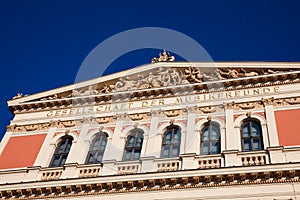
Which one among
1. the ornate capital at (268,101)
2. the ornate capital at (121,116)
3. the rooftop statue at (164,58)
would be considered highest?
the rooftop statue at (164,58)

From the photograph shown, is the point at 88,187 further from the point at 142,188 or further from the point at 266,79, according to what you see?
the point at 266,79

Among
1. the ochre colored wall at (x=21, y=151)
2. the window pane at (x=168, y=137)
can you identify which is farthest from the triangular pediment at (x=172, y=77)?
the window pane at (x=168, y=137)

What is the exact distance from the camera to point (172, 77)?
953 inches

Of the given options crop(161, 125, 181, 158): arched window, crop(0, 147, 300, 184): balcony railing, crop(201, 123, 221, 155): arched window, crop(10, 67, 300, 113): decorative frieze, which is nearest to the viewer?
crop(0, 147, 300, 184): balcony railing

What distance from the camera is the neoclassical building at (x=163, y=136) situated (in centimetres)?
1766

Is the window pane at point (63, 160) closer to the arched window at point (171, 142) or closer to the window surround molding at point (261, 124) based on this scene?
the arched window at point (171, 142)

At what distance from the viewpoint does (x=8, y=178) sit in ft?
68.5

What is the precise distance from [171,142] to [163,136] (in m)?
0.64

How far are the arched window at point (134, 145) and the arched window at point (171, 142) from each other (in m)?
1.12

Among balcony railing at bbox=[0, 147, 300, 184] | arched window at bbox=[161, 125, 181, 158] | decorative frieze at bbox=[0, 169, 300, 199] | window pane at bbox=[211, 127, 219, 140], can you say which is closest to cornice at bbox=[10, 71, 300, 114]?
arched window at bbox=[161, 125, 181, 158]

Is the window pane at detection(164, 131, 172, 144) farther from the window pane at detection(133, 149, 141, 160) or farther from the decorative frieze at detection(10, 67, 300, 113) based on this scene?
the decorative frieze at detection(10, 67, 300, 113)

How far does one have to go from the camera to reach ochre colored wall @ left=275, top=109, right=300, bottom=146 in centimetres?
1895

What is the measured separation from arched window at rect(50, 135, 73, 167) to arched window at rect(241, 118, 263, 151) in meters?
8.32

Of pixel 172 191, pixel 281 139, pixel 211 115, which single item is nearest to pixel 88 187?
pixel 172 191
